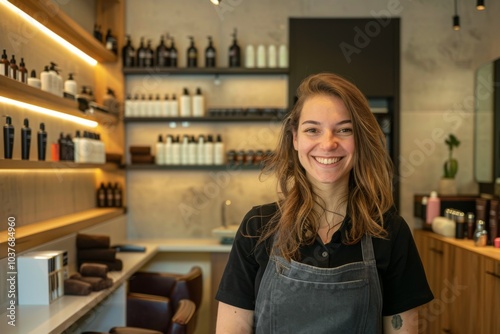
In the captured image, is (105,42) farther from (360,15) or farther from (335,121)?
(335,121)

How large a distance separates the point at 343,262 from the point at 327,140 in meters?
0.36

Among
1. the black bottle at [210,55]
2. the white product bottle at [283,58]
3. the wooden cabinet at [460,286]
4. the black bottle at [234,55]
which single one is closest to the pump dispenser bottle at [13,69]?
the black bottle at [210,55]

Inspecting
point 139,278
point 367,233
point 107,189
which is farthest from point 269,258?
point 107,189

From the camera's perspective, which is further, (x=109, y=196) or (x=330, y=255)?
(x=109, y=196)

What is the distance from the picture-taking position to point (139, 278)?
3729 millimetres

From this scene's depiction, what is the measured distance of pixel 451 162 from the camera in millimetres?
4586

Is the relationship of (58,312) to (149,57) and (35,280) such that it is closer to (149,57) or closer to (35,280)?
(35,280)

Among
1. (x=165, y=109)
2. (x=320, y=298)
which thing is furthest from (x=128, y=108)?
(x=320, y=298)

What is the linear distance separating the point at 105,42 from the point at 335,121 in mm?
3557

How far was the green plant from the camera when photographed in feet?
15.0

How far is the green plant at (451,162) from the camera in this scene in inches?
180

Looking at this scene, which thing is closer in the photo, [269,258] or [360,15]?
[269,258]

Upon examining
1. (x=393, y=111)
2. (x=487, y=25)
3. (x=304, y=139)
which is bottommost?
(x=304, y=139)

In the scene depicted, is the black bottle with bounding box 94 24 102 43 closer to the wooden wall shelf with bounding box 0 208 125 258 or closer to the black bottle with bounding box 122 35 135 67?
the black bottle with bounding box 122 35 135 67
